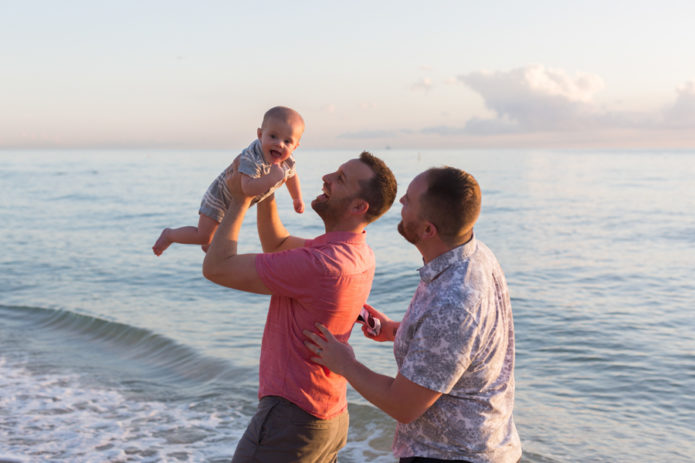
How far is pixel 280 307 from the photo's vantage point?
3.15 metres

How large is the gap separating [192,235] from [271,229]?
2.43 feet

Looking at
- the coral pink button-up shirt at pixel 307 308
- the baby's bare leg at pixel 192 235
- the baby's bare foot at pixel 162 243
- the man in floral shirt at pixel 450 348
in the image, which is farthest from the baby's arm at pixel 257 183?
the baby's bare foot at pixel 162 243

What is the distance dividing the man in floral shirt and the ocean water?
3.92m

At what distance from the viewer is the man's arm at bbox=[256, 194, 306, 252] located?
373cm

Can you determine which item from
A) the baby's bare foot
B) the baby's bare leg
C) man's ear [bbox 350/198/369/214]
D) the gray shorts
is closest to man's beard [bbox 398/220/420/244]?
man's ear [bbox 350/198/369/214]

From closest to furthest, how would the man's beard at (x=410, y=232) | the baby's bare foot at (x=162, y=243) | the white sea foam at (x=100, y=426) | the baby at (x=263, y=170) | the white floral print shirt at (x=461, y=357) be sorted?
the white floral print shirt at (x=461, y=357), the man's beard at (x=410, y=232), the baby at (x=263, y=170), the baby's bare foot at (x=162, y=243), the white sea foam at (x=100, y=426)

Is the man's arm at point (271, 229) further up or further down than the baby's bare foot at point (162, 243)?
further up

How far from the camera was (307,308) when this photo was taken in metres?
3.08

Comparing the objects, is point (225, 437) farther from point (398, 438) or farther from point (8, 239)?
point (8, 239)

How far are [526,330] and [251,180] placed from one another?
8986 mm

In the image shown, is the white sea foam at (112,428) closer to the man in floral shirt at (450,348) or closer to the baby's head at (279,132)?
the baby's head at (279,132)

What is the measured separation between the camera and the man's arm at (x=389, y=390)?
2.57 meters

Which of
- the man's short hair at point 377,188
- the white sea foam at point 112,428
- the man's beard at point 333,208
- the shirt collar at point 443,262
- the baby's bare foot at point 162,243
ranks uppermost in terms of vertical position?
the man's short hair at point 377,188

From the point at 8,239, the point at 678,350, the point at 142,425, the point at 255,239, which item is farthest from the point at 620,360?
the point at 8,239
